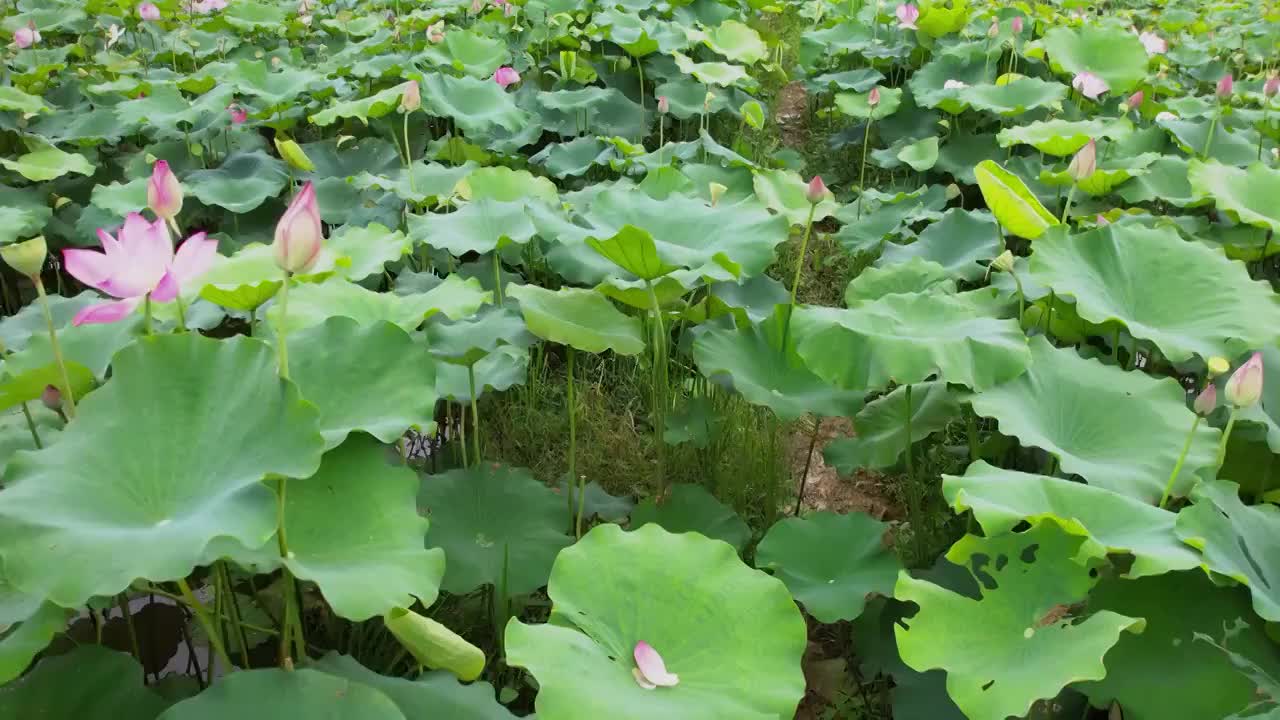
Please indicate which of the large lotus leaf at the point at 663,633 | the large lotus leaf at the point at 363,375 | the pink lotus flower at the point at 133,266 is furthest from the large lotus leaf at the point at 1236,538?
the pink lotus flower at the point at 133,266

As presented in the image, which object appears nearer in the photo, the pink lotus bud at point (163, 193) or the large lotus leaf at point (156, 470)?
the large lotus leaf at point (156, 470)

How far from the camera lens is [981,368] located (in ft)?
4.84

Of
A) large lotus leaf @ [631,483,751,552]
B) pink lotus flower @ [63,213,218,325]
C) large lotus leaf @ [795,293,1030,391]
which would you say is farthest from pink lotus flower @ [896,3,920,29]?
pink lotus flower @ [63,213,218,325]

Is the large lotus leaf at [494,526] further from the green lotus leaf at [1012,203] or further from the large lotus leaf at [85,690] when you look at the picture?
the green lotus leaf at [1012,203]

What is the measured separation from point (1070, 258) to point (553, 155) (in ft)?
5.44

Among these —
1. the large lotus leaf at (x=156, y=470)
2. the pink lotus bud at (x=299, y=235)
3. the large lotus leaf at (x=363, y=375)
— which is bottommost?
the large lotus leaf at (x=363, y=375)

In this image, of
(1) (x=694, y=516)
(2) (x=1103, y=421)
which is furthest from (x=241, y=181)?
(2) (x=1103, y=421)

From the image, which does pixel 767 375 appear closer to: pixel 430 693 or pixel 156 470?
pixel 430 693

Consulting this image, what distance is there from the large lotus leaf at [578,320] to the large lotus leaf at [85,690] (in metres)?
0.75

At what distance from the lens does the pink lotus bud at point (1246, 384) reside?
1188 millimetres

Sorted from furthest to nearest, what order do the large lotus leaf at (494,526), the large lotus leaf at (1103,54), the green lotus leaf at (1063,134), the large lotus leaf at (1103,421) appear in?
the large lotus leaf at (1103,54)
the green lotus leaf at (1063,134)
the large lotus leaf at (494,526)
the large lotus leaf at (1103,421)

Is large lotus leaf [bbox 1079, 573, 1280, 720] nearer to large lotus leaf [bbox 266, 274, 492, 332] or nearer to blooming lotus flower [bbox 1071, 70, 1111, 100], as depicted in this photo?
large lotus leaf [bbox 266, 274, 492, 332]

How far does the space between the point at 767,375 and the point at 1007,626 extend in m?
0.72

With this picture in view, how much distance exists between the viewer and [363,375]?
49.6 inches
